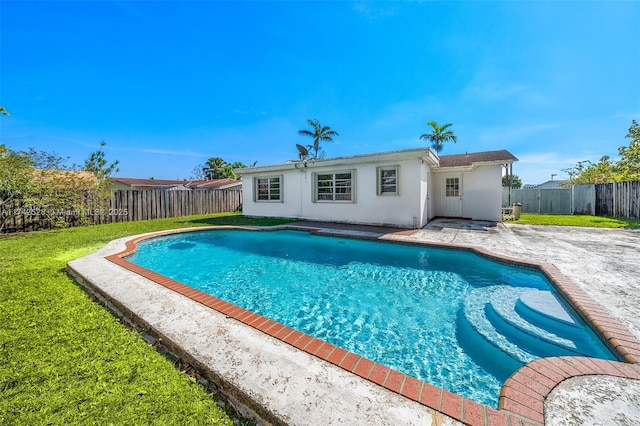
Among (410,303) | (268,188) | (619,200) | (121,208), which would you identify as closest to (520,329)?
(410,303)

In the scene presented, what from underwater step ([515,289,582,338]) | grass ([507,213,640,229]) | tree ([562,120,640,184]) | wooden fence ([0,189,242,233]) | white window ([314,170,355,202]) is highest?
tree ([562,120,640,184])

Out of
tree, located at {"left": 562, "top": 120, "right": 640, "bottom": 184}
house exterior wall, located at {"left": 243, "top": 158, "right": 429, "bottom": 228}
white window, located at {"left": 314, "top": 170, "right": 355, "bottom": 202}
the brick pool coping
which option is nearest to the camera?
the brick pool coping

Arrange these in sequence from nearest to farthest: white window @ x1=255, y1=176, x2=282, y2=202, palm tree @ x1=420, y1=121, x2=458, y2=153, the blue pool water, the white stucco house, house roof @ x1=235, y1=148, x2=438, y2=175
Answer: the blue pool water, house roof @ x1=235, y1=148, x2=438, y2=175, the white stucco house, white window @ x1=255, y1=176, x2=282, y2=202, palm tree @ x1=420, y1=121, x2=458, y2=153

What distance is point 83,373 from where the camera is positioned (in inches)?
82.4

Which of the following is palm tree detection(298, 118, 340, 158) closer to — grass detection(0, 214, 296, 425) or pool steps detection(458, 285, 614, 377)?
pool steps detection(458, 285, 614, 377)

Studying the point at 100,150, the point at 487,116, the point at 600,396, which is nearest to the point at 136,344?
the point at 600,396

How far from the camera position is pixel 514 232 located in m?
9.09

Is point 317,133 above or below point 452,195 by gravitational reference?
above

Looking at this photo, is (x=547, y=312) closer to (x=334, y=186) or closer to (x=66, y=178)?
(x=334, y=186)

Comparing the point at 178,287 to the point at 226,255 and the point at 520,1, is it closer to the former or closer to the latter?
the point at 226,255

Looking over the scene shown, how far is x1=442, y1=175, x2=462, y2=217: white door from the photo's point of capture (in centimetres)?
1269

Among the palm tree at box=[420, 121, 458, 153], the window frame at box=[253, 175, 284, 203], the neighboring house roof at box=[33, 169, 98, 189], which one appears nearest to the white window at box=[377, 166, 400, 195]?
the window frame at box=[253, 175, 284, 203]

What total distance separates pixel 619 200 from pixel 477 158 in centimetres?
865

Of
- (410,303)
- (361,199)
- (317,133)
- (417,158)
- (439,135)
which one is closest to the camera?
(410,303)
